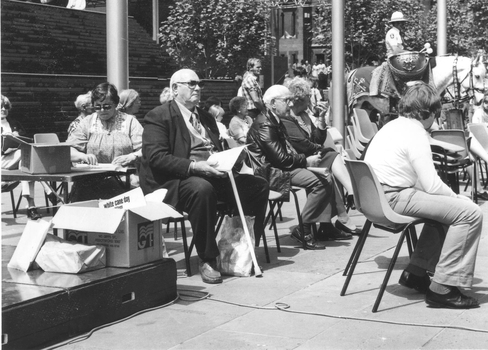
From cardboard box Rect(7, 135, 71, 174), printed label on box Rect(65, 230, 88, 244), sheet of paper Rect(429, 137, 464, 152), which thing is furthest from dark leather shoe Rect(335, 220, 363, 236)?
printed label on box Rect(65, 230, 88, 244)

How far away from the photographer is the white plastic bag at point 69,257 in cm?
530

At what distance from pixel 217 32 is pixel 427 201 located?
2021 cm

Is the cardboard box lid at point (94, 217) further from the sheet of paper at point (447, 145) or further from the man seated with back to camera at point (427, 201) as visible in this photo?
the sheet of paper at point (447, 145)

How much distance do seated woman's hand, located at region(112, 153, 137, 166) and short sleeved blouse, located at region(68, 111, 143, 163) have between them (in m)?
0.17

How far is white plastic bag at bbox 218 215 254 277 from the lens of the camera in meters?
6.70

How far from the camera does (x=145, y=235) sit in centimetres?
564

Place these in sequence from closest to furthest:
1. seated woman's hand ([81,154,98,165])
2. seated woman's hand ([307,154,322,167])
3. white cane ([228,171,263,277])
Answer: white cane ([228,171,263,277]), seated woman's hand ([81,154,98,165]), seated woman's hand ([307,154,322,167])

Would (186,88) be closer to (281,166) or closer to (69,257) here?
(281,166)

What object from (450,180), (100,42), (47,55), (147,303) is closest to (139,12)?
(100,42)

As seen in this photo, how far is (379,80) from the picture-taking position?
12234mm

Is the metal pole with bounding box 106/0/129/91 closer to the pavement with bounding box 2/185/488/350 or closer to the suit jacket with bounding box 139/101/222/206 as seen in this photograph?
the suit jacket with bounding box 139/101/222/206

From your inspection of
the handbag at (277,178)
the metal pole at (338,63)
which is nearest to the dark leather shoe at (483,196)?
the metal pole at (338,63)

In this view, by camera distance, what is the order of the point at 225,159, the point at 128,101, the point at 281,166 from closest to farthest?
1. the point at 225,159
2. the point at 281,166
3. the point at 128,101

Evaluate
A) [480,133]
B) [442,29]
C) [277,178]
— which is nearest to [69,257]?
[277,178]
